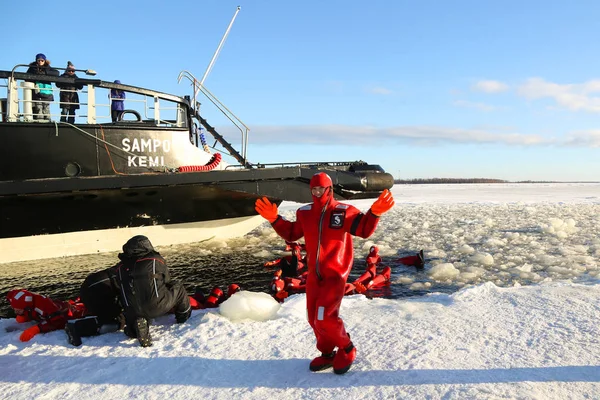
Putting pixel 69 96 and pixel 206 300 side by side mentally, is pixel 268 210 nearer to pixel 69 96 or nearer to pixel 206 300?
pixel 206 300

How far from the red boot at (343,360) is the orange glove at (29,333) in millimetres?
2470

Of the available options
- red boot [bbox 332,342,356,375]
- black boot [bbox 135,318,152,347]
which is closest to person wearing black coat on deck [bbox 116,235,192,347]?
black boot [bbox 135,318,152,347]

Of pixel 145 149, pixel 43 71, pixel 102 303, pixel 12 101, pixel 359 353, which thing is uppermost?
pixel 43 71

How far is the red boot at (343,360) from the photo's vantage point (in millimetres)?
2699

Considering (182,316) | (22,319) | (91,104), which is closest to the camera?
(182,316)

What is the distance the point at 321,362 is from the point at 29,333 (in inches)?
94.5

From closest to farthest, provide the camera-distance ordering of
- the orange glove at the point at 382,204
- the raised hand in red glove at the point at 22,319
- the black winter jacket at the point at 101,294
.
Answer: the orange glove at the point at 382,204 → the black winter jacket at the point at 101,294 → the raised hand in red glove at the point at 22,319

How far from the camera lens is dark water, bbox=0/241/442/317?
595 cm

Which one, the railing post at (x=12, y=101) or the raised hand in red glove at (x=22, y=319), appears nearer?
the raised hand in red glove at (x=22, y=319)

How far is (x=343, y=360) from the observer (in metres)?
2.71

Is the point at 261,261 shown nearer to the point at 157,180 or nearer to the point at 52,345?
the point at 157,180

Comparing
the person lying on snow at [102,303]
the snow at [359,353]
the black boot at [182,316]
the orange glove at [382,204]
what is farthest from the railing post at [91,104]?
the orange glove at [382,204]

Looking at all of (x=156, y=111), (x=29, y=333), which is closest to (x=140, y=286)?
(x=29, y=333)

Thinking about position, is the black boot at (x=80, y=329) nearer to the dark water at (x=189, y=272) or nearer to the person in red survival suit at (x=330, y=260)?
the person in red survival suit at (x=330, y=260)
